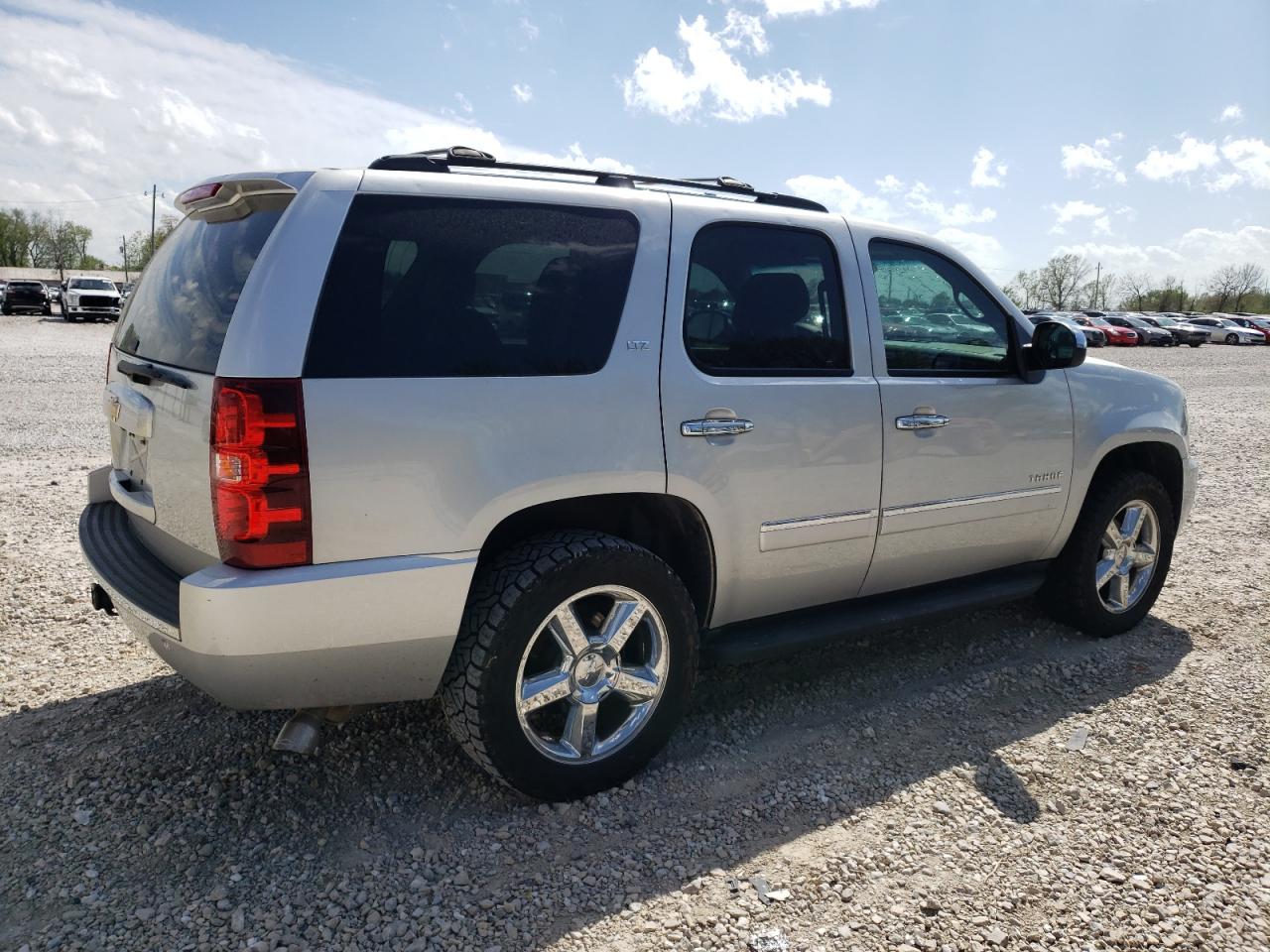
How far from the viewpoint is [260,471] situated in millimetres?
2340

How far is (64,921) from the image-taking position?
2359 mm

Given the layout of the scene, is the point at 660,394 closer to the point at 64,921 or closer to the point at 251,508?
the point at 251,508

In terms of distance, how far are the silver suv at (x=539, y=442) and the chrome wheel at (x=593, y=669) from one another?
1cm

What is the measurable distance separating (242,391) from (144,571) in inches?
34.0

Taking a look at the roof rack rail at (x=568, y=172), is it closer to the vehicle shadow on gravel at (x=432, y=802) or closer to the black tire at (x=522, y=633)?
the black tire at (x=522, y=633)

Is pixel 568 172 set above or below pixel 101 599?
above

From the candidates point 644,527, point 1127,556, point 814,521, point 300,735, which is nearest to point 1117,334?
point 1127,556

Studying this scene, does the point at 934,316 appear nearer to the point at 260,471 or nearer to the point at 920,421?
the point at 920,421

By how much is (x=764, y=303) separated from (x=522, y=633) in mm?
1462

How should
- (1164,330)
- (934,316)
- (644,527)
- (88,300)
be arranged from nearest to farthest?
(644,527), (934,316), (88,300), (1164,330)

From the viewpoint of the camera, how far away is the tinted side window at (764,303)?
310 centimetres

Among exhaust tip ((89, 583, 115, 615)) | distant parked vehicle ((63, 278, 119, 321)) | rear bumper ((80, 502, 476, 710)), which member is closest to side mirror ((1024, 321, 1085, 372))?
rear bumper ((80, 502, 476, 710))

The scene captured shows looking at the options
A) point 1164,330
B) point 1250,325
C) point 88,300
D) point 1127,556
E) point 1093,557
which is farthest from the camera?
point 1250,325

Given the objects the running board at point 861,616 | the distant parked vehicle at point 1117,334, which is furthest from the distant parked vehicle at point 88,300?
the distant parked vehicle at point 1117,334
